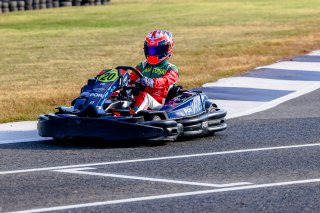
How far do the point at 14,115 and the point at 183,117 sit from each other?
2.85 metres

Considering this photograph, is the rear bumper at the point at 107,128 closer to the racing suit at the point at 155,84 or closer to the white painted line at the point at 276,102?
the racing suit at the point at 155,84

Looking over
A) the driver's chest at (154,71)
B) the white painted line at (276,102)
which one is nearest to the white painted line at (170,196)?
the driver's chest at (154,71)

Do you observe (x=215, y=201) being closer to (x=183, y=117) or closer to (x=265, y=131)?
(x=183, y=117)

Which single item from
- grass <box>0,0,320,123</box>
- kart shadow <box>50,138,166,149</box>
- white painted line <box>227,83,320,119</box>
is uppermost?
kart shadow <box>50,138,166,149</box>

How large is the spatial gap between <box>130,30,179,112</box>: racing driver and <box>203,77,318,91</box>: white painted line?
420 centimetres

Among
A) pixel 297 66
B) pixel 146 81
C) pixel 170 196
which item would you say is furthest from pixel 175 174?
pixel 297 66

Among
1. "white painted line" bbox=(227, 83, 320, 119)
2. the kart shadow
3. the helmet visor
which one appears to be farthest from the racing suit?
"white painted line" bbox=(227, 83, 320, 119)

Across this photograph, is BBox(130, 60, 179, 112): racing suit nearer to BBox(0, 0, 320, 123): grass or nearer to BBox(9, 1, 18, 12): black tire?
BBox(0, 0, 320, 123): grass

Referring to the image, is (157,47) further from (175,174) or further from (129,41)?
(129,41)

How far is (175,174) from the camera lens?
9.46m

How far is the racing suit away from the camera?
452 inches

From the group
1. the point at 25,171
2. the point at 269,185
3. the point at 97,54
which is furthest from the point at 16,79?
the point at 269,185

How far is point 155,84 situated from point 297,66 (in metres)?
7.58

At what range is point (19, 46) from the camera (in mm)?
24688
